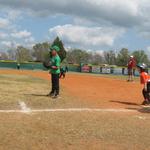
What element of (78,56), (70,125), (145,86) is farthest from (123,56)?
(70,125)

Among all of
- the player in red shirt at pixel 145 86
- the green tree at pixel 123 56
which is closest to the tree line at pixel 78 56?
the green tree at pixel 123 56

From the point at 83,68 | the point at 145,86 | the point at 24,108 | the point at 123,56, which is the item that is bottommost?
the point at 83,68

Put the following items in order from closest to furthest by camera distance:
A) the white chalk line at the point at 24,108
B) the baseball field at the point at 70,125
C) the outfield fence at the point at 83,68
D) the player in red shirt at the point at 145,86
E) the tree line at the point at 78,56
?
the baseball field at the point at 70,125 < the white chalk line at the point at 24,108 < the player in red shirt at the point at 145,86 < the outfield fence at the point at 83,68 < the tree line at the point at 78,56

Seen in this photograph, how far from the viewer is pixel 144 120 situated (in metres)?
11.1

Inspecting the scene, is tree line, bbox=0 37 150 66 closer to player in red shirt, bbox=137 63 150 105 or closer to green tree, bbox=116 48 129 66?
green tree, bbox=116 48 129 66

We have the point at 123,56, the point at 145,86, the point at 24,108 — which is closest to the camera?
the point at 24,108

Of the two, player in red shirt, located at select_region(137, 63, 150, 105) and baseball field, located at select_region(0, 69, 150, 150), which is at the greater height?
player in red shirt, located at select_region(137, 63, 150, 105)

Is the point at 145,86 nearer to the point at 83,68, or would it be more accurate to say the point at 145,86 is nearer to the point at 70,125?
the point at 70,125

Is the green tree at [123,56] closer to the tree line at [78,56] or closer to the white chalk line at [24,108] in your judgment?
the tree line at [78,56]

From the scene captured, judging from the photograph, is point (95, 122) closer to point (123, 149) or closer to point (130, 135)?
point (130, 135)

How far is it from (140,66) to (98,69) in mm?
59982

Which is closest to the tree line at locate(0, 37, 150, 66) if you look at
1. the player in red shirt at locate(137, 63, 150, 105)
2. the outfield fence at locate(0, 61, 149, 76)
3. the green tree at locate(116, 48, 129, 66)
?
the green tree at locate(116, 48, 129, 66)

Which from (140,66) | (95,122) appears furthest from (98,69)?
(95,122)

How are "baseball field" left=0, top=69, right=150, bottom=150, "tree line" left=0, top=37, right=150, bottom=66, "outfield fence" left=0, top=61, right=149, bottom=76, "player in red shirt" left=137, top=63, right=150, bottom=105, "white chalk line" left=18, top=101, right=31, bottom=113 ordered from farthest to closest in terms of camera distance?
"tree line" left=0, top=37, right=150, bottom=66, "outfield fence" left=0, top=61, right=149, bottom=76, "player in red shirt" left=137, top=63, right=150, bottom=105, "white chalk line" left=18, top=101, right=31, bottom=113, "baseball field" left=0, top=69, right=150, bottom=150
